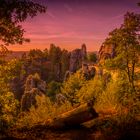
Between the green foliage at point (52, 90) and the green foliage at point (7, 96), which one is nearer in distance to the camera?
the green foliage at point (7, 96)

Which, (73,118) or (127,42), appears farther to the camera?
(127,42)

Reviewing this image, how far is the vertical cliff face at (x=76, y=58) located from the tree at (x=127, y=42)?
12994cm

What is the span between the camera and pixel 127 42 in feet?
106

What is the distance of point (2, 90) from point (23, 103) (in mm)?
78935

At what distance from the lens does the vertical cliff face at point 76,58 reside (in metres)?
164

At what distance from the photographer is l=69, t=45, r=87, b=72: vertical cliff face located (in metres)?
164

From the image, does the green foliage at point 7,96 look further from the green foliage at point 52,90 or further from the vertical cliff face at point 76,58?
the vertical cliff face at point 76,58

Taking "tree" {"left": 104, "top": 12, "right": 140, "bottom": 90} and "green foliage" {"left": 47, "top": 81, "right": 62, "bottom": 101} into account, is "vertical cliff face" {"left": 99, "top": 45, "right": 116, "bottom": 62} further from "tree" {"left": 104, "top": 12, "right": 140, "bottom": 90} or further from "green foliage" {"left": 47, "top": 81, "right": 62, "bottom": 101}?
"tree" {"left": 104, "top": 12, "right": 140, "bottom": 90}

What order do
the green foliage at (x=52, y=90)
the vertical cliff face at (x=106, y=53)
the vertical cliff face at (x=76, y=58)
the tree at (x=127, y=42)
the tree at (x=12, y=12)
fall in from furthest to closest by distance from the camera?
1. the vertical cliff face at (x=76, y=58)
2. the vertical cliff face at (x=106, y=53)
3. the green foliage at (x=52, y=90)
4. the tree at (x=127, y=42)
5. the tree at (x=12, y=12)

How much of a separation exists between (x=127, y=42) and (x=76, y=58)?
135287 mm

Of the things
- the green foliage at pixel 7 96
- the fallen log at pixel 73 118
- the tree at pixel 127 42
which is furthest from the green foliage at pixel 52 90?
the green foliage at pixel 7 96

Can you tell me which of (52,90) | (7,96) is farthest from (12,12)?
(52,90)

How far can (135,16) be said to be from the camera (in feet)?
105

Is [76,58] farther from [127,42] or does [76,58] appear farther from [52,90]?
[127,42]
